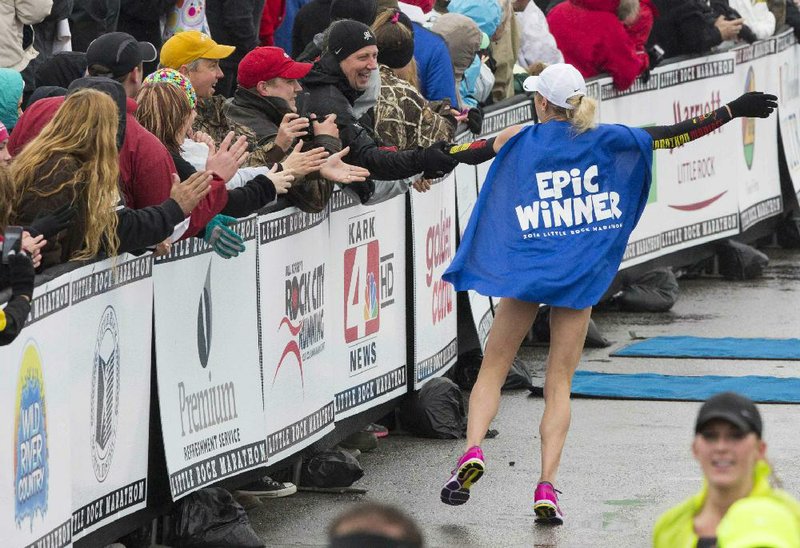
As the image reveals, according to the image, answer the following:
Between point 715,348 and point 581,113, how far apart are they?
16.8 ft

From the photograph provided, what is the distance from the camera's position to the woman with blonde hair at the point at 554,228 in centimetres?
812

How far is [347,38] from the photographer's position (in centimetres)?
877

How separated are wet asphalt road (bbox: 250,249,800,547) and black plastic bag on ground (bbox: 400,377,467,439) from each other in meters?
0.08

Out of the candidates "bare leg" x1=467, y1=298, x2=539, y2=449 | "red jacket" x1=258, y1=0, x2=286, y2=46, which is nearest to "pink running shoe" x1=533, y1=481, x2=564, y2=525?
"bare leg" x1=467, y1=298, x2=539, y2=449

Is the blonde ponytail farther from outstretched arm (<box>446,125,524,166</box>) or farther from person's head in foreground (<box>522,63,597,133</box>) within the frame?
outstretched arm (<box>446,125,524,166</box>)

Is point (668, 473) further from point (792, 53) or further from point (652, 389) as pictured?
point (792, 53)

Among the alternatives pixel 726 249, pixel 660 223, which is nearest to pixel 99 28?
pixel 660 223

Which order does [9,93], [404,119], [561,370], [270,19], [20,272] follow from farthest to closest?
[270,19] < [404,119] < [561,370] < [9,93] < [20,272]

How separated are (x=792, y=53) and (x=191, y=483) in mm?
12923

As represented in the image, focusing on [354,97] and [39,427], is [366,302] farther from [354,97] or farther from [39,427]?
[39,427]

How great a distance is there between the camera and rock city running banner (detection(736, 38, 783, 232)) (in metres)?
16.7

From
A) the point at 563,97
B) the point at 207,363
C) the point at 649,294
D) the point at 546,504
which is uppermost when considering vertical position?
the point at 563,97

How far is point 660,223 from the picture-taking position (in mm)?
15109

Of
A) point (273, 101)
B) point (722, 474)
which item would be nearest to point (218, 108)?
point (273, 101)
